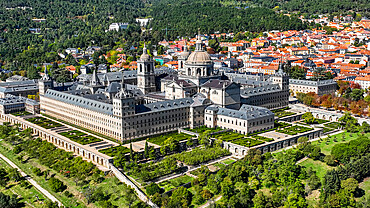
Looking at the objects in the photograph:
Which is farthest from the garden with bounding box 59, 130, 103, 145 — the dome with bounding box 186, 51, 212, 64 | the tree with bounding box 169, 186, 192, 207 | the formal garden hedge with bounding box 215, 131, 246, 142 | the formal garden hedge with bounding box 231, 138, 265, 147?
the dome with bounding box 186, 51, 212, 64

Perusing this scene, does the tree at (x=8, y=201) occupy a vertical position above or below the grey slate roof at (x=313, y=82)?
below

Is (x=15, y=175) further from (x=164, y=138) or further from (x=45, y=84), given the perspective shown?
(x=45, y=84)

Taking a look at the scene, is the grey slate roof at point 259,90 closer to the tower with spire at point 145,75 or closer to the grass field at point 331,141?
the tower with spire at point 145,75

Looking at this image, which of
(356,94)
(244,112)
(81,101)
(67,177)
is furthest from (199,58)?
(67,177)

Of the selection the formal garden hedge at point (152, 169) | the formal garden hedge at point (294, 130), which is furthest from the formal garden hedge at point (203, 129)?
the formal garden hedge at point (152, 169)

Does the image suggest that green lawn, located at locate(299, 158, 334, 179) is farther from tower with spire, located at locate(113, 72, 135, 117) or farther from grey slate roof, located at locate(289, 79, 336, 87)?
grey slate roof, located at locate(289, 79, 336, 87)

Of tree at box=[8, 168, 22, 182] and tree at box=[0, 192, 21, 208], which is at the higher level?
tree at box=[8, 168, 22, 182]
